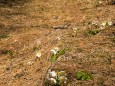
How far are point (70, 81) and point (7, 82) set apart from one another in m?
1.78

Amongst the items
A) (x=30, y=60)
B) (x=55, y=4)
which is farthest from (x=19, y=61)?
(x=55, y=4)

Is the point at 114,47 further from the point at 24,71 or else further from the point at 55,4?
the point at 55,4

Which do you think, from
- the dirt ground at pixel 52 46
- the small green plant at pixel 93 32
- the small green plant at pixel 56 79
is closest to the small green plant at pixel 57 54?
the dirt ground at pixel 52 46

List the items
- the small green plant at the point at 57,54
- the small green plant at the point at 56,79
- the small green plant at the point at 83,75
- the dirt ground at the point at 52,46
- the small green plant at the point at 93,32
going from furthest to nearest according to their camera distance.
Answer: the small green plant at the point at 93,32 → the small green plant at the point at 57,54 → the dirt ground at the point at 52,46 → the small green plant at the point at 83,75 → the small green plant at the point at 56,79

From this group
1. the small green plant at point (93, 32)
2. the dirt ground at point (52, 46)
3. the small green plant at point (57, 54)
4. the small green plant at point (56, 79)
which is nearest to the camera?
the small green plant at point (56, 79)

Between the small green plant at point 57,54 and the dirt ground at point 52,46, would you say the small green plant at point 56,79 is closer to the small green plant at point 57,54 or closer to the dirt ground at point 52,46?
the dirt ground at point 52,46

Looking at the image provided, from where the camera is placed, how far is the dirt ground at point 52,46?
19.7 ft

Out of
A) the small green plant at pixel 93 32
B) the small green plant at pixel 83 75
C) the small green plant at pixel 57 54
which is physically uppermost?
the small green plant at pixel 93 32

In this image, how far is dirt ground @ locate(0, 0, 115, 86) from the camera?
6.01 meters

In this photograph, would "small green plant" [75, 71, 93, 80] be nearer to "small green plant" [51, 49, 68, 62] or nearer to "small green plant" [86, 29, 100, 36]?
"small green plant" [51, 49, 68, 62]

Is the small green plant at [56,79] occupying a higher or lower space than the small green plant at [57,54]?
lower

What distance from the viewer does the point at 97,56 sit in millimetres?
6395

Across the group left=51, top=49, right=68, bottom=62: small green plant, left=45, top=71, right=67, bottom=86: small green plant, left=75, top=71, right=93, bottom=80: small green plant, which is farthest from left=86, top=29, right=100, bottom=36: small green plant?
left=45, top=71, right=67, bottom=86: small green plant

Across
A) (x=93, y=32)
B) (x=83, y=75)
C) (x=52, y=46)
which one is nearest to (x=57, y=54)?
(x=52, y=46)
